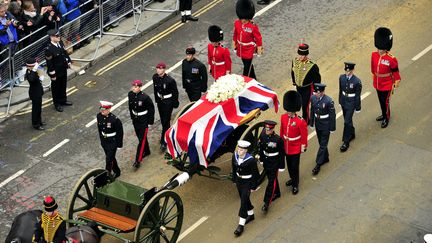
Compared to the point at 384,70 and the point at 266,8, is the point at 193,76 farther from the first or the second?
the point at 266,8

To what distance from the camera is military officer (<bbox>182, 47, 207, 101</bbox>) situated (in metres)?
20.8

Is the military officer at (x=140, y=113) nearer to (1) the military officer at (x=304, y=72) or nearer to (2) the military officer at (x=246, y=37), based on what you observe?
(1) the military officer at (x=304, y=72)

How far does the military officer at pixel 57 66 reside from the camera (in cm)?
2167

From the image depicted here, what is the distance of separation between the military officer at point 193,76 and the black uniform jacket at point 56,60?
2.67 meters

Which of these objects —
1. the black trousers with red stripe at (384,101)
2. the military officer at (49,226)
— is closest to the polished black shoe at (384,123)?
the black trousers with red stripe at (384,101)

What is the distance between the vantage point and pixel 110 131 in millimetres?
19188

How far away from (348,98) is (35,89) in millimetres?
6223

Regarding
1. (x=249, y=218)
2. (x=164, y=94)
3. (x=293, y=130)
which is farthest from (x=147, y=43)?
(x=249, y=218)

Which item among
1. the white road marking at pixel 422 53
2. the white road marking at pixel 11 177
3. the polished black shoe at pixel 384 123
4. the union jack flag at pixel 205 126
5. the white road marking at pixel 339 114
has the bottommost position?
the white road marking at pixel 422 53

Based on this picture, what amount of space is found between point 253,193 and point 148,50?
6.23 meters

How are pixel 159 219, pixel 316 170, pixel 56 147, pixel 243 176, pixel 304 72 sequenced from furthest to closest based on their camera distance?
1. pixel 56 147
2. pixel 304 72
3. pixel 316 170
4. pixel 243 176
5. pixel 159 219

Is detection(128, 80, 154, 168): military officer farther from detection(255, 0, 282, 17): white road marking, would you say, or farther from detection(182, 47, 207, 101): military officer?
detection(255, 0, 282, 17): white road marking

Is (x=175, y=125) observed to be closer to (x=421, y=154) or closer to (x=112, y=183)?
(x=112, y=183)

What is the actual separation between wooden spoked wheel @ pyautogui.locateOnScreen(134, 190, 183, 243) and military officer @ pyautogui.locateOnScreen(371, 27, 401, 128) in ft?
17.0
